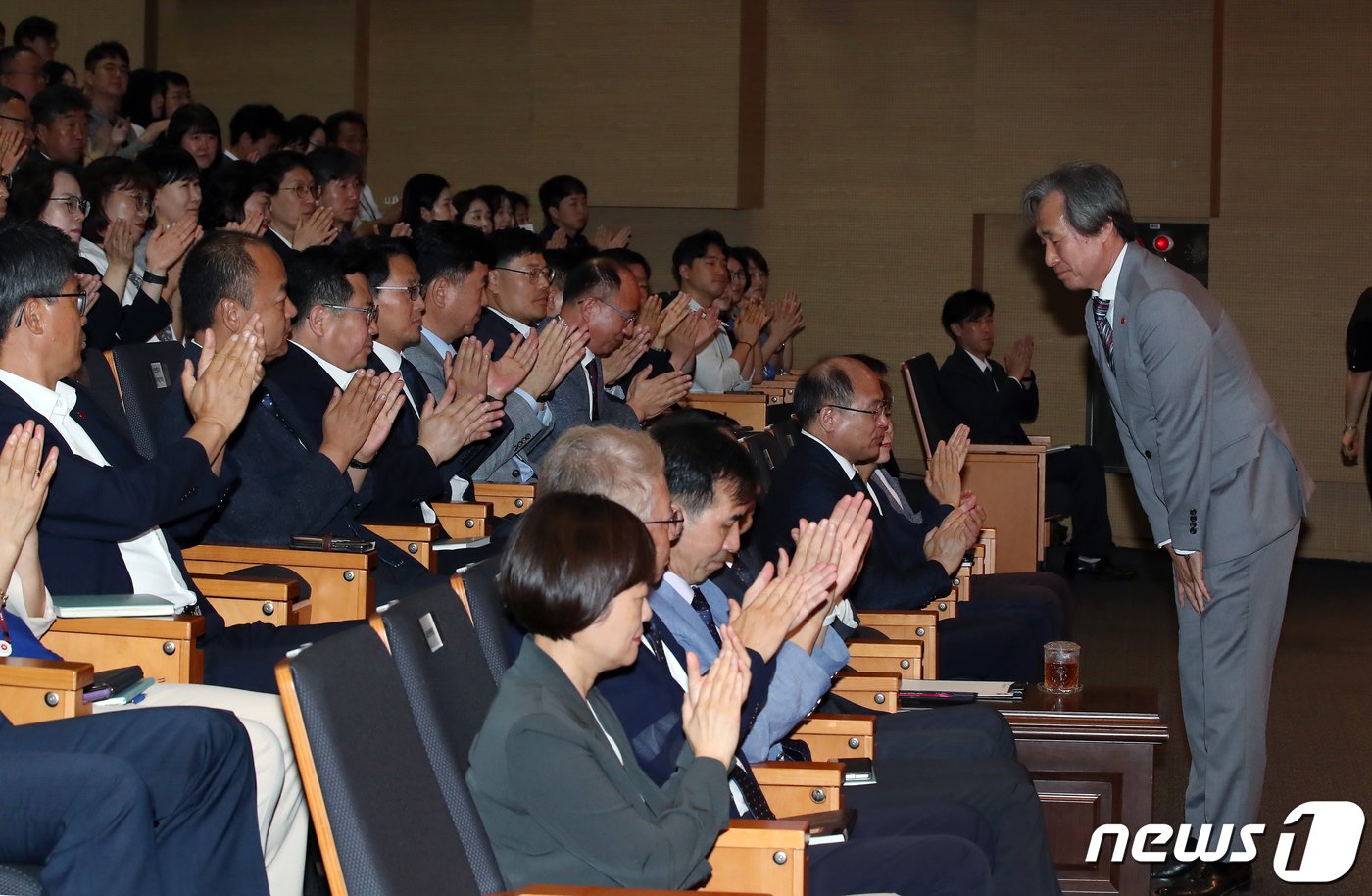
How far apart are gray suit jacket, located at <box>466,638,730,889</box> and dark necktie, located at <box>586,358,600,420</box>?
2.85m

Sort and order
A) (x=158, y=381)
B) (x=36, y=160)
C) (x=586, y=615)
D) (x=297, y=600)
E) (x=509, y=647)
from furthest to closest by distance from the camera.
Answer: (x=36, y=160)
(x=158, y=381)
(x=297, y=600)
(x=509, y=647)
(x=586, y=615)

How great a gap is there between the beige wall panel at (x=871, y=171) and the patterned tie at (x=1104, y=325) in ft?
16.4

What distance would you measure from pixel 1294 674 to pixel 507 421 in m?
3.02

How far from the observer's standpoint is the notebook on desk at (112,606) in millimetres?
2514

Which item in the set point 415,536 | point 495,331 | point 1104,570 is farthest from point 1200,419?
point 1104,570

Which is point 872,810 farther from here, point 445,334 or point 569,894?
point 445,334

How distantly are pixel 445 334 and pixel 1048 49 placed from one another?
4681 mm

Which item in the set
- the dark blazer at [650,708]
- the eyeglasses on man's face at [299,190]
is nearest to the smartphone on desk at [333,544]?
the dark blazer at [650,708]

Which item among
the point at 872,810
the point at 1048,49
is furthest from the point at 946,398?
the point at 872,810

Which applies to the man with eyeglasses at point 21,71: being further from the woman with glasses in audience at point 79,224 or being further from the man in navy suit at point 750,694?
the man in navy suit at point 750,694

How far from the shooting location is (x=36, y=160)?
4352 mm

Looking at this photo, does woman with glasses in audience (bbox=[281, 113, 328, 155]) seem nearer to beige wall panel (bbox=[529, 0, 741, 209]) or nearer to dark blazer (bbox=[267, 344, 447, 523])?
beige wall panel (bbox=[529, 0, 741, 209])

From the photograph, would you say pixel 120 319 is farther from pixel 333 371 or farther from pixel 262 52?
pixel 262 52

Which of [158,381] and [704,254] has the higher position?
[704,254]
